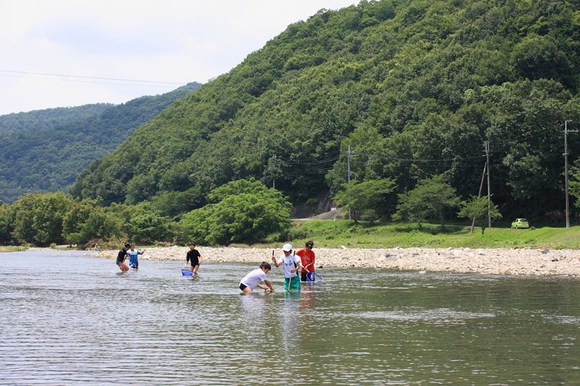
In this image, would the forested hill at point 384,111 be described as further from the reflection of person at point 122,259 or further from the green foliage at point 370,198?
the reflection of person at point 122,259

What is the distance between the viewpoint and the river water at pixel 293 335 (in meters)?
13.9

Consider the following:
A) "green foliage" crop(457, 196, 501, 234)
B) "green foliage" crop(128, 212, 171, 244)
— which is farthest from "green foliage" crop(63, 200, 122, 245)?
"green foliage" crop(457, 196, 501, 234)

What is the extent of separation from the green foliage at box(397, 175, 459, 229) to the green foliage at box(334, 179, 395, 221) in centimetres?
520

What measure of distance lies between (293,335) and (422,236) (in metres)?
58.8

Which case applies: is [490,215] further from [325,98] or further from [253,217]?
[325,98]

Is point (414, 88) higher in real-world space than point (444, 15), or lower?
lower

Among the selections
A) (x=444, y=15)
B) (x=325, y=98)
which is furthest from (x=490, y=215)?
(x=444, y=15)

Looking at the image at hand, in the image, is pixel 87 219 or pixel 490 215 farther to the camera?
pixel 87 219

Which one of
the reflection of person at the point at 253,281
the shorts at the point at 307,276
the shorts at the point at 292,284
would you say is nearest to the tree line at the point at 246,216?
the shorts at the point at 307,276

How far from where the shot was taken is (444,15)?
151 meters

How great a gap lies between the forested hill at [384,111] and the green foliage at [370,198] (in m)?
2.54

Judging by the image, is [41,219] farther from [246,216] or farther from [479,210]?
[479,210]

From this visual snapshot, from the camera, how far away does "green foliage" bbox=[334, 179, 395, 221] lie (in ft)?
293

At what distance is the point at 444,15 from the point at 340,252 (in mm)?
98683
